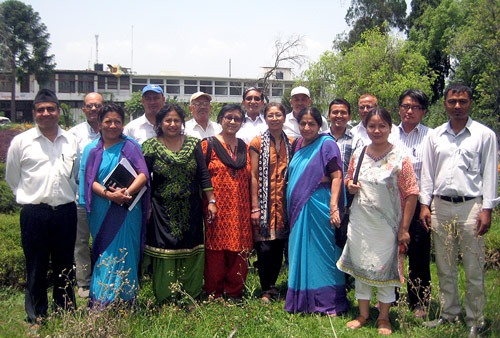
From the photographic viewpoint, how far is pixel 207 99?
494 centimetres

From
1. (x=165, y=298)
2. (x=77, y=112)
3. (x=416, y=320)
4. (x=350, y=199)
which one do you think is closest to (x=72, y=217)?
(x=165, y=298)

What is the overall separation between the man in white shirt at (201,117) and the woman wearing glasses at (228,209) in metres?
0.85

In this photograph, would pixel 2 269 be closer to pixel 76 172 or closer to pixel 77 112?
pixel 76 172

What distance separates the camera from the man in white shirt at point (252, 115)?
516 cm

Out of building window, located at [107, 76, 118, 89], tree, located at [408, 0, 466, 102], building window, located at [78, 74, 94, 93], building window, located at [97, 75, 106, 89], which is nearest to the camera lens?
tree, located at [408, 0, 466, 102]

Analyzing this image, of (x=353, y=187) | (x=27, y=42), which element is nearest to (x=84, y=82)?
(x=27, y=42)

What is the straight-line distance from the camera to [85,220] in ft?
15.2

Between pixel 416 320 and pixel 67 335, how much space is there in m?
2.83

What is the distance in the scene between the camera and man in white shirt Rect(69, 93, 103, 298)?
457cm

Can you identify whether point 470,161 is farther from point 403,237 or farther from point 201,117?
point 201,117

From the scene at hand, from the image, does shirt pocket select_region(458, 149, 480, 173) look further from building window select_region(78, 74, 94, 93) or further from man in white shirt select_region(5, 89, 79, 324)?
building window select_region(78, 74, 94, 93)

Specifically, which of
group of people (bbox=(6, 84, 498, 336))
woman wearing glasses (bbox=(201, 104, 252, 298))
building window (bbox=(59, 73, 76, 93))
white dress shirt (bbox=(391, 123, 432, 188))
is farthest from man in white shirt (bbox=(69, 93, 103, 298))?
building window (bbox=(59, 73, 76, 93))

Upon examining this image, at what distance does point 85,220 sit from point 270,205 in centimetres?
211

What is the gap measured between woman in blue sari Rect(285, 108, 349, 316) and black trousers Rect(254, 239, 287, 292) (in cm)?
30
